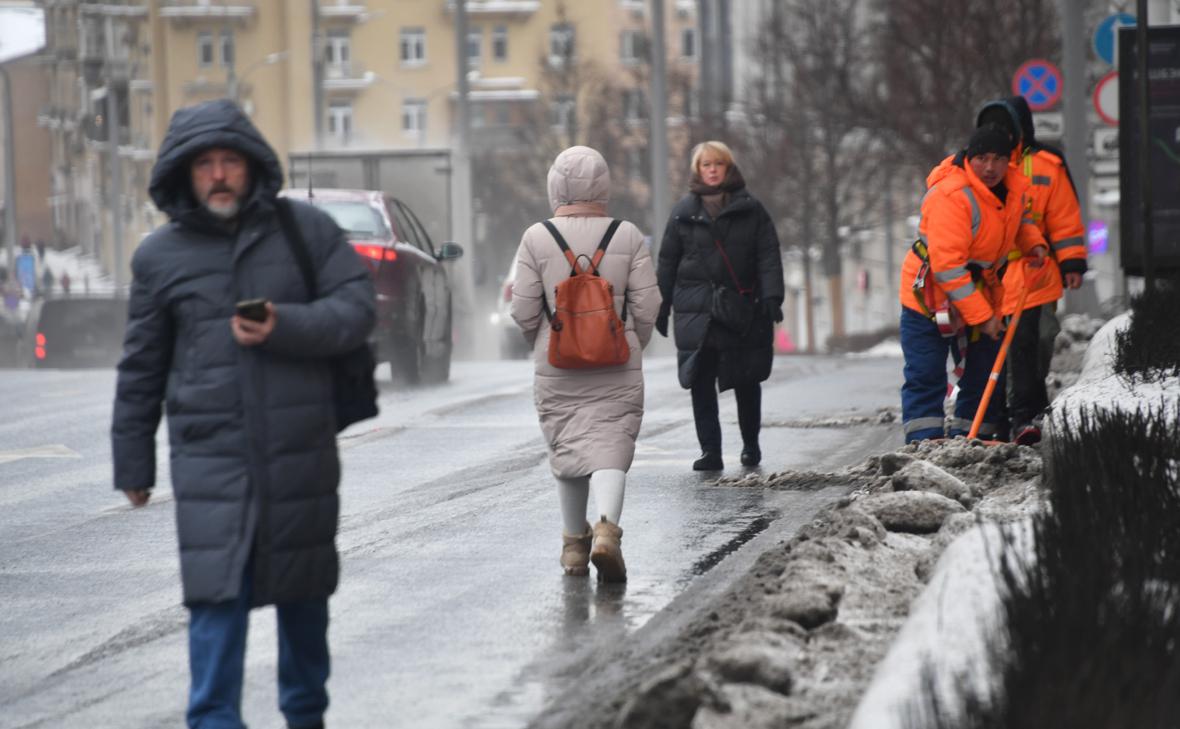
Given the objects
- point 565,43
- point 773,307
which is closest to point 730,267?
point 773,307

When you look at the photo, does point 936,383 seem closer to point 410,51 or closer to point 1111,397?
point 1111,397

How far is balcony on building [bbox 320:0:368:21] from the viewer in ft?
325

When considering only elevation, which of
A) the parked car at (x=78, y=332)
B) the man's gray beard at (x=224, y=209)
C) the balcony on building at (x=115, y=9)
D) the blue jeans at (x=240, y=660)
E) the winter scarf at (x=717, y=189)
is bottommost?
the parked car at (x=78, y=332)

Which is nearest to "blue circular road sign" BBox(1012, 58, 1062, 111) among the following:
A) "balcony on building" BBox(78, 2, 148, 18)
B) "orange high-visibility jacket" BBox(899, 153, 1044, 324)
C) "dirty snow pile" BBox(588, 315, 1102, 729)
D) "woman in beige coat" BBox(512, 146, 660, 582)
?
"orange high-visibility jacket" BBox(899, 153, 1044, 324)

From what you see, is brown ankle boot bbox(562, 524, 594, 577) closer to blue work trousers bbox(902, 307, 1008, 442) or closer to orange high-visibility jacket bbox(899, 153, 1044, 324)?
orange high-visibility jacket bbox(899, 153, 1044, 324)

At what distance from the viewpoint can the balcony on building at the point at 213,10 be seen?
9581cm

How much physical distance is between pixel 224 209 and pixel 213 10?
92.4 m

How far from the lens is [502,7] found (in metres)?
100

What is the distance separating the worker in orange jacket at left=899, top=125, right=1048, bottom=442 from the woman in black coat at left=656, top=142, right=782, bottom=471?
93 centimetres

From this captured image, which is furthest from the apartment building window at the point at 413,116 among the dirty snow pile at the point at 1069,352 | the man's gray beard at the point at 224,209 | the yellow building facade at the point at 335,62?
the man's gray beard at the point at 224,209

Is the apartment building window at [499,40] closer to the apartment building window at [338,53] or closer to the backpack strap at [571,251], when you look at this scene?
the apartment building window at [338,53]

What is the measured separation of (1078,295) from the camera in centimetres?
2845

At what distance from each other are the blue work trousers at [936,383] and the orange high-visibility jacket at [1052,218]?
40cm

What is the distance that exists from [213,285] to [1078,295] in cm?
2382
